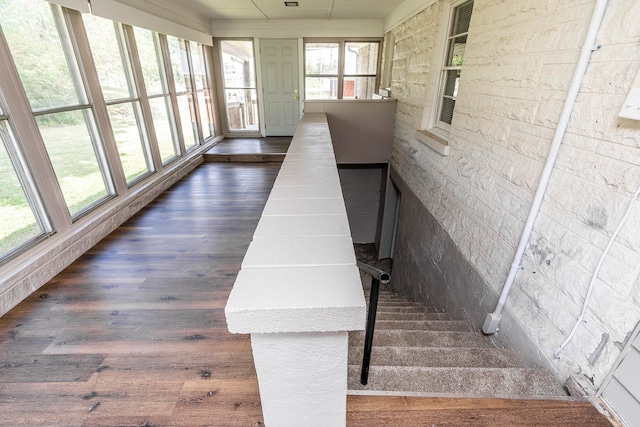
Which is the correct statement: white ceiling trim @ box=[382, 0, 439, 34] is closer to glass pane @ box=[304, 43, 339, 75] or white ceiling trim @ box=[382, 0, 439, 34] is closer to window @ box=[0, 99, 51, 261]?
glass pane @ box=[304, 43, 339, 75]

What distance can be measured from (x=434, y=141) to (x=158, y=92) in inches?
144

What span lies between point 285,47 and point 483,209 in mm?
5498

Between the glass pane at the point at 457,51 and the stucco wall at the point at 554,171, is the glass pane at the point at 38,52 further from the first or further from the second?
the glass pane at the point at 457,51

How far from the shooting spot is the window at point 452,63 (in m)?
2.87

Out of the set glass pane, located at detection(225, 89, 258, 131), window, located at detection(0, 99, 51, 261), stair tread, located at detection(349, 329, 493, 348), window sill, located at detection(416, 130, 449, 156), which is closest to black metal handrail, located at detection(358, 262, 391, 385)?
stair tread, located at detection(349, 329, 493, 348)

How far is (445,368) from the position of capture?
1.35m

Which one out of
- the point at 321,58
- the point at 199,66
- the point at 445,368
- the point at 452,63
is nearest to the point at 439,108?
the point at 452,63

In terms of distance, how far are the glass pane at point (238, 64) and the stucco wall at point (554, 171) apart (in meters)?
4.96

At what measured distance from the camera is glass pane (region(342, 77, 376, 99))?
6458mm

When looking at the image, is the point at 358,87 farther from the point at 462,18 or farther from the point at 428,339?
the point at 428,339

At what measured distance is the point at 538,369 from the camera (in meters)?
1.43

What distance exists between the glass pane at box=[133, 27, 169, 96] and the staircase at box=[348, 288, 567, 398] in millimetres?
4045

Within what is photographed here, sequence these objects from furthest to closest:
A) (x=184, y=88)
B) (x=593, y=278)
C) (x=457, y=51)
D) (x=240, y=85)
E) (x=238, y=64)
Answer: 1. (x=240, y=85)
2. (x=238, y=64)
3. (x=184, y=88)
4. (x=457, y=51)
5. (x=593, y=278)

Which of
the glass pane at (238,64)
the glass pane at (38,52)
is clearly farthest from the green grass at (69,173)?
the glass pane at (238,64)
